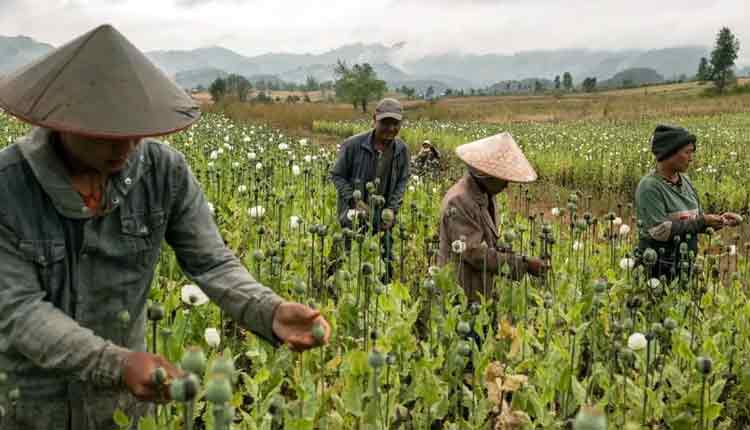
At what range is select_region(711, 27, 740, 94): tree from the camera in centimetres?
6940

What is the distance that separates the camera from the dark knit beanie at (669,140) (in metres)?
4.80

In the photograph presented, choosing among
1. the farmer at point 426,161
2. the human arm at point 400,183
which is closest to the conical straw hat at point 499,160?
the human arm at point 400,183

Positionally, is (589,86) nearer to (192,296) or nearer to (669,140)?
(669,140)

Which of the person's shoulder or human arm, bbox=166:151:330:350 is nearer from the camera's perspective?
human arm, bbox=166:151:330:350

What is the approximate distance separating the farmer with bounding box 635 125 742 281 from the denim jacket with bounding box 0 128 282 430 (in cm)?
334

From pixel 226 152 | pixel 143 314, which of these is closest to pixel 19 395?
pixel 143 314

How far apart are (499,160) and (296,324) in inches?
86.1

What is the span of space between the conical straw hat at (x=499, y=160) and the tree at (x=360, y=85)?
53815 millimetres

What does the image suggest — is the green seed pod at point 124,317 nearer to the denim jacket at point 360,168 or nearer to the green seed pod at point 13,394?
the green seed pod at point 13,394

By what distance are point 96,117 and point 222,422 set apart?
2.79 ft

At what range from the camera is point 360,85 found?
58.4 meters

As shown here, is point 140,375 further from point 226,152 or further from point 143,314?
point 226,152

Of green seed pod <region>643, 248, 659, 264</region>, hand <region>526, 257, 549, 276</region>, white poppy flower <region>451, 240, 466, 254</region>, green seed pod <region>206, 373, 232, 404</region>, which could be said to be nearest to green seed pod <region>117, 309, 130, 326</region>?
green seed pod <region>206, 373, 232, 404</region>

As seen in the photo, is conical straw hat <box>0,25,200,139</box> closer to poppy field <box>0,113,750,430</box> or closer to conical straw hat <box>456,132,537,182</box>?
poppy field <box>0,113,750,430</box>
